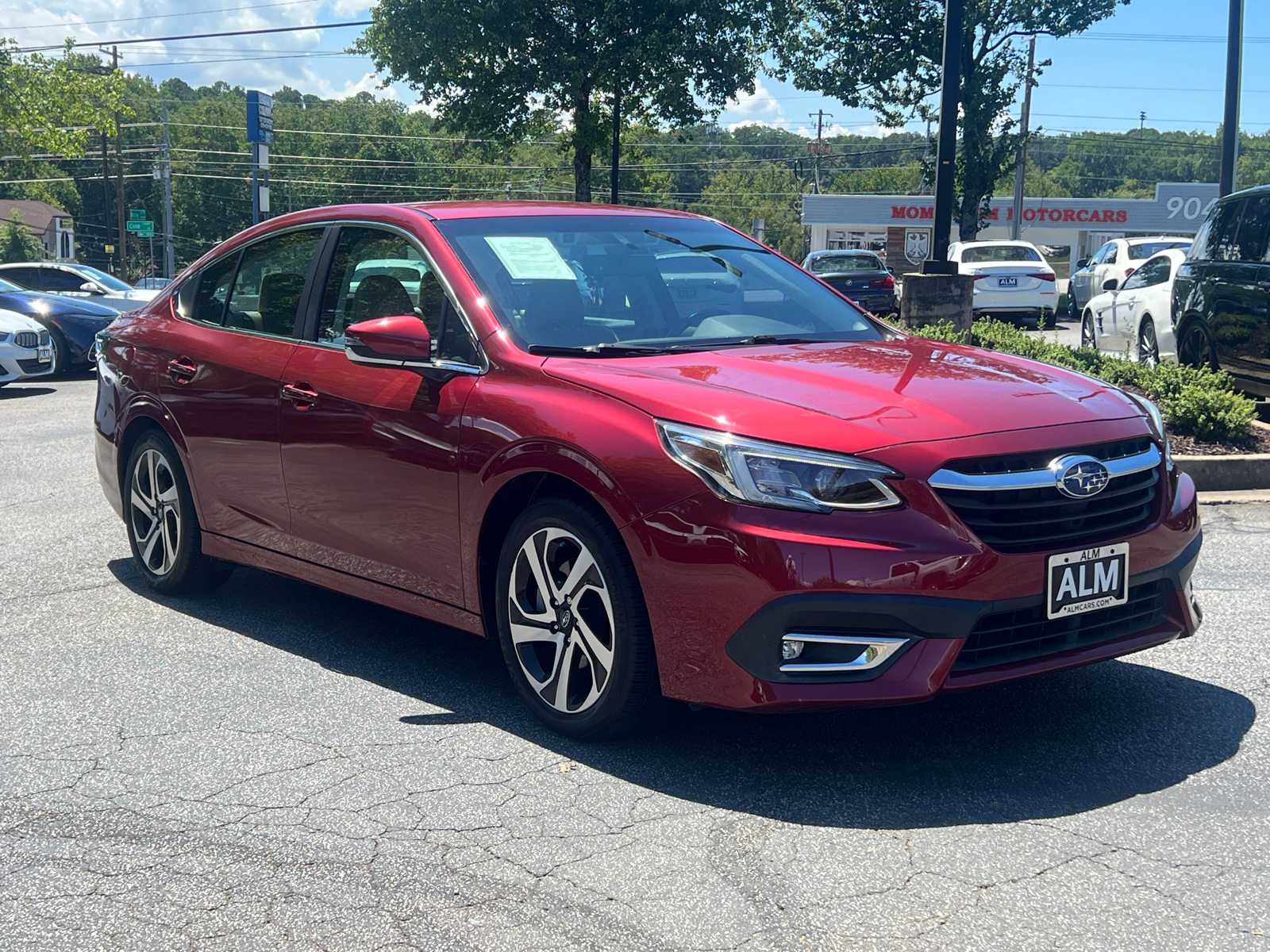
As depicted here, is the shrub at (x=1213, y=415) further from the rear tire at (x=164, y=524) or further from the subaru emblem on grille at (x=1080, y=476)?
the rear tire at (x=164, y=524)

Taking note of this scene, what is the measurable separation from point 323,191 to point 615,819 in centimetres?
11773

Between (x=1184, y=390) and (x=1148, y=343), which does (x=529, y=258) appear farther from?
(x=1148, y=343)

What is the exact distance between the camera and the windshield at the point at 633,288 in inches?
182

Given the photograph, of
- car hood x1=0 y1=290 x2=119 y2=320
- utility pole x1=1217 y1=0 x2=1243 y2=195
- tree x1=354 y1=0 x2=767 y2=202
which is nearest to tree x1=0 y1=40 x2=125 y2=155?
tree x1=354 y1=0 x2=767 y2=202

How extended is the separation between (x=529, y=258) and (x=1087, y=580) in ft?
7.28

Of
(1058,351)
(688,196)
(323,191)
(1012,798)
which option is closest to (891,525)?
(1012,798)

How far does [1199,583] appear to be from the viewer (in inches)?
242

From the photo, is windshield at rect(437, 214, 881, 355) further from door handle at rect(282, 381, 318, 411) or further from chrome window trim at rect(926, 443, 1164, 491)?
chrome window trim at rect(926, 443, 1164, 491)

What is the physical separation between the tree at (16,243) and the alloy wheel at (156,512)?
7102cm

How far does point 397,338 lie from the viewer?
4480mm

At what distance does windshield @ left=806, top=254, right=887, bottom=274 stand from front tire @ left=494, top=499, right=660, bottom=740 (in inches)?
991

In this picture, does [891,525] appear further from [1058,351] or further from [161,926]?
[1058,351]

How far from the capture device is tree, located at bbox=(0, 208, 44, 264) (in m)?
70.8

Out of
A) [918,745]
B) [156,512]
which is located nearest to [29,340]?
[156,512]
